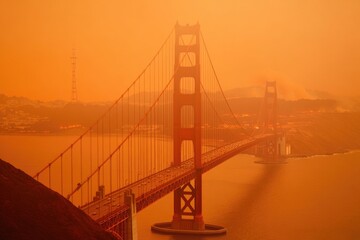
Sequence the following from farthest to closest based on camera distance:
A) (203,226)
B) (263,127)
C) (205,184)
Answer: (263,127) < (205,184) < (203,226)

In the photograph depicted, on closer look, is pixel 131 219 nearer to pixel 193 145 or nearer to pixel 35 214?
pixel 35 214

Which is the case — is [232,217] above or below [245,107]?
below

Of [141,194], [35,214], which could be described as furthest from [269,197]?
[35,214]

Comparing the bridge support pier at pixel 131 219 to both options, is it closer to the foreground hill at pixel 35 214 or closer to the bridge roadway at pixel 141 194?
the bridge roadway at pixel 141 194

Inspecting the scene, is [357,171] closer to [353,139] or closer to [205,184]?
[205,184]

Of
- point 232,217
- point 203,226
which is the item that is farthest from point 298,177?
point 203,226

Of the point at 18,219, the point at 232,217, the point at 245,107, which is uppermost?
the point at 245,107
